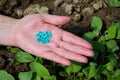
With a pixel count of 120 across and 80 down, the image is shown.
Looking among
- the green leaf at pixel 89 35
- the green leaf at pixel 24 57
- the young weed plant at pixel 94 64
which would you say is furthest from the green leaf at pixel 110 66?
the green leaf at pixel 24 57

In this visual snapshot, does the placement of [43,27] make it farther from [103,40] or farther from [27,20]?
[103,40]

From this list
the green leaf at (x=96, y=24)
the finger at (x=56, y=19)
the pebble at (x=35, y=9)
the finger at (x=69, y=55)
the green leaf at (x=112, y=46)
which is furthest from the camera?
the pebble at (x=35, y=9)

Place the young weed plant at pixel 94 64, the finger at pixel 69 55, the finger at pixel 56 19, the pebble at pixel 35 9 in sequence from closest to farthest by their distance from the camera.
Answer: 1. the finger at pixel 69 55
2. the finger at pixel 56 19
3. the young weed plant at pixel 94 64
4. the pebble at pixel 35 9

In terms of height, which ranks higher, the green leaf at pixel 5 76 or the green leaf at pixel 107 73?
the green leaf at pixel 107 73

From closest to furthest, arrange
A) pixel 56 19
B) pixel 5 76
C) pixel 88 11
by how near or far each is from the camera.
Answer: pixel 56 19, pixel 5 76, pixel 88 11

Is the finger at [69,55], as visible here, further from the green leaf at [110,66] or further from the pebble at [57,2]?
the pebble at [57,2]

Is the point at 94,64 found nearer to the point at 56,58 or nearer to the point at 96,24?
the point at 56,58

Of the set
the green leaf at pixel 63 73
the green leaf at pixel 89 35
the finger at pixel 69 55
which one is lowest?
the green leaf at pixel 63 73

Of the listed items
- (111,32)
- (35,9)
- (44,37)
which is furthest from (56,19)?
(35,9)

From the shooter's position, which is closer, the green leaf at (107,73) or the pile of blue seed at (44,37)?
the pile of blue seed at (44,37)
